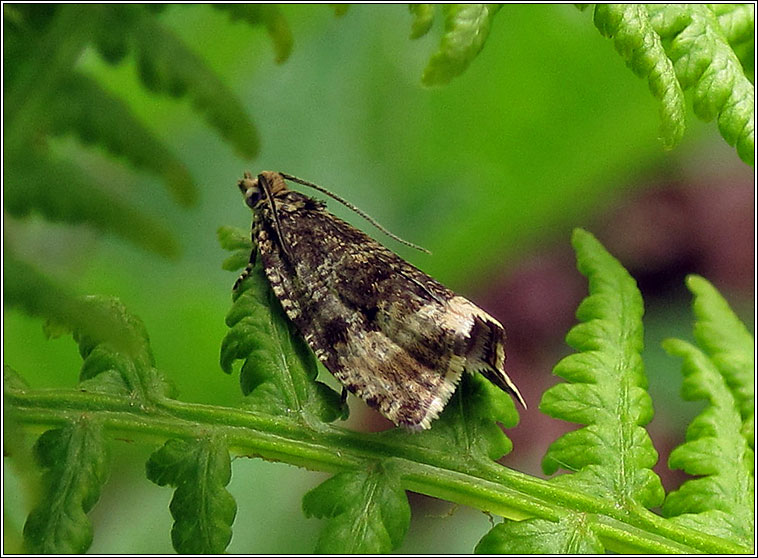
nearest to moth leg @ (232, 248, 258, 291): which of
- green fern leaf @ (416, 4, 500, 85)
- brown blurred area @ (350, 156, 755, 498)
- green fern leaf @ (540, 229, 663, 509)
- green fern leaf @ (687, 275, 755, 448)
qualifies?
green fern leaf @ (416, 4, 500, 85)

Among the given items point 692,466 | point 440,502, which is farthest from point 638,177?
point 692,466

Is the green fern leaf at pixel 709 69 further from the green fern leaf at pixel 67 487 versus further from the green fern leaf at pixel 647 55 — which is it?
the green fern leaf at pixel 67 487

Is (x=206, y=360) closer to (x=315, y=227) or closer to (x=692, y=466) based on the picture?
(x=315, y=227)

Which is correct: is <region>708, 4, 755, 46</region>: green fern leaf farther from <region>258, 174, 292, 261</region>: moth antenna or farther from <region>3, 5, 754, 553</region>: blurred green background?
<region>3, 5, 754, 553</region>: blurred green background

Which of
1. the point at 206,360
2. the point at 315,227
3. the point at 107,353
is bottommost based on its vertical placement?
the point at 107,353

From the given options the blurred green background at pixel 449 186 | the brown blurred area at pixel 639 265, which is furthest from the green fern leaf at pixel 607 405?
the brown blurred area at pixel 639 265
